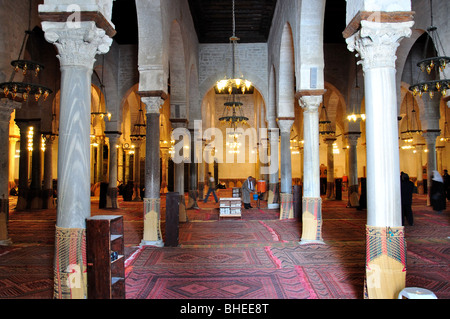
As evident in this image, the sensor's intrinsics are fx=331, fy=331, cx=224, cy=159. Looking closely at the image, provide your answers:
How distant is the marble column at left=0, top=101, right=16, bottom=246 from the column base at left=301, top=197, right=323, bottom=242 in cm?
624

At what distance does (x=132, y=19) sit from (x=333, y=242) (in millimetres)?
10336

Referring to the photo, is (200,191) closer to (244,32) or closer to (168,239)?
(244,32)

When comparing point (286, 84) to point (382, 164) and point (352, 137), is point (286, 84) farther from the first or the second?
point (382, 164)

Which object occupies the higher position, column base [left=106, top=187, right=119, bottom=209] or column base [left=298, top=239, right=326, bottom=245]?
column base [left=106, top=187, right=119, bottom=209]

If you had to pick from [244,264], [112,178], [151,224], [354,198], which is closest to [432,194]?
[354,198]

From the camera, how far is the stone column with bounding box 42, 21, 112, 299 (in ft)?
11.9

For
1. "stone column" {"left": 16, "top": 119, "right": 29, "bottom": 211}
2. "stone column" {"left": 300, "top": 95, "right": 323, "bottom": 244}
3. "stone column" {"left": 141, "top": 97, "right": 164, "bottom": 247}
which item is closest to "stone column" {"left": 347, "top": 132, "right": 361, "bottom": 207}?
"stone column" {"left": 300, "top": 95, "right": 323, "bottom": 244}

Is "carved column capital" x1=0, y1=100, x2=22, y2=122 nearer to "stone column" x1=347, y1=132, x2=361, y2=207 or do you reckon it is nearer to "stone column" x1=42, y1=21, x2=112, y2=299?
"stone column" x1=42, y1=21, x2=112, y2=299

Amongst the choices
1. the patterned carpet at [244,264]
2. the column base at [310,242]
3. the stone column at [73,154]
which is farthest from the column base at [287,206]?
the stone column at [73,154]

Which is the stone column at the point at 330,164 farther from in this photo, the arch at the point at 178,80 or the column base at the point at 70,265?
the column base at the point at 70,265

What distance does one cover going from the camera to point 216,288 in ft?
13.8

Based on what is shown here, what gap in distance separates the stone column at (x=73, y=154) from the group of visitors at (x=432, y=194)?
7120 millimetres

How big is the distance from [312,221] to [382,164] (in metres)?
3.33

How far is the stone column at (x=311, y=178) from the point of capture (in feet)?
22.5
